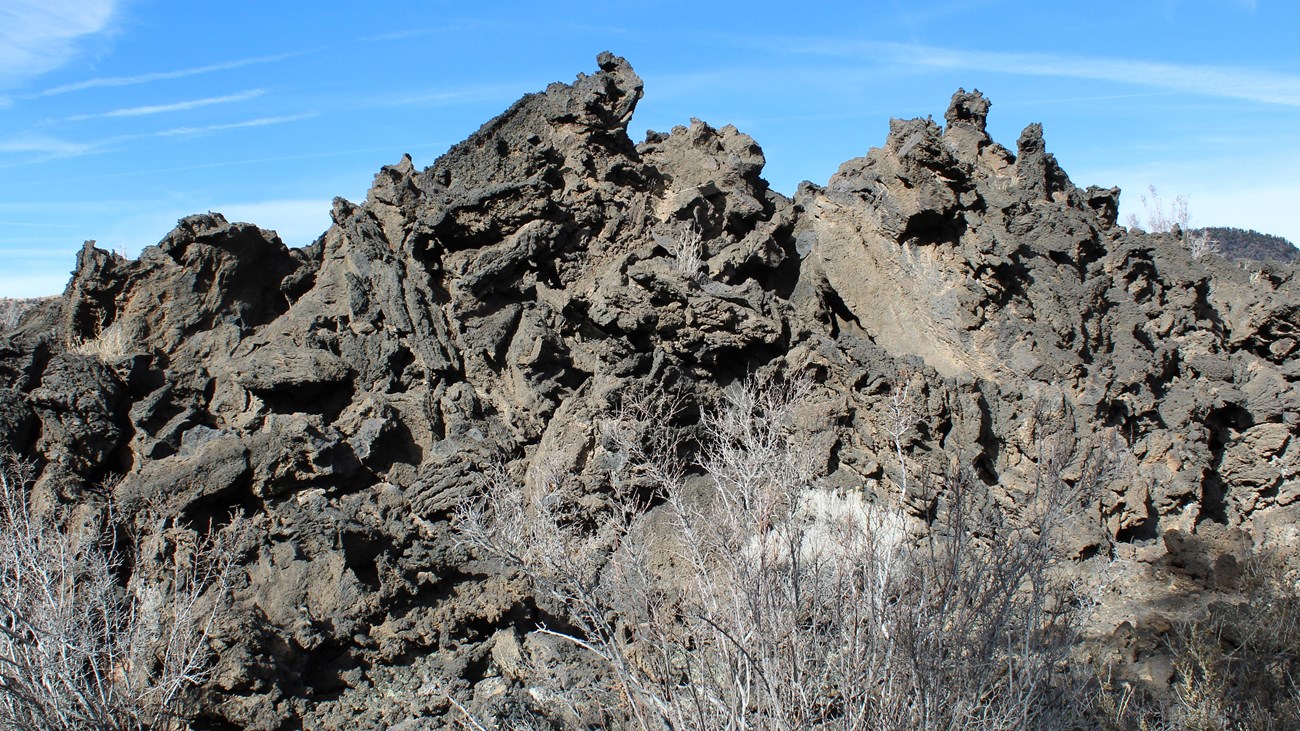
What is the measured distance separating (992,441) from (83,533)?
7966mm

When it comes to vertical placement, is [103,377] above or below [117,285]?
below

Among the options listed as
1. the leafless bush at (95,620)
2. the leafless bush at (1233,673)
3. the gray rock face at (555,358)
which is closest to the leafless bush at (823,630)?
the leafless bush at (1233,673)

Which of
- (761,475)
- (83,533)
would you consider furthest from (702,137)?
(83,533)

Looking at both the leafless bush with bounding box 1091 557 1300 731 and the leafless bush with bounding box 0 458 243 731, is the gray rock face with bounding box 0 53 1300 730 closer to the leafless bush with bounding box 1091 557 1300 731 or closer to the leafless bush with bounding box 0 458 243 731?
the leafless bush with bounding box 0 458 243 731

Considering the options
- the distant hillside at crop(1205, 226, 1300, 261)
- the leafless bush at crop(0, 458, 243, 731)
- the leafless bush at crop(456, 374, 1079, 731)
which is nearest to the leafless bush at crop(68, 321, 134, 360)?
the leafless bush at crop(0, 458, 243, 731)

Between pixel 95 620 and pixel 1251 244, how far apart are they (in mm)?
45591

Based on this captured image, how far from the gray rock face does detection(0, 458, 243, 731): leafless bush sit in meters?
0.30

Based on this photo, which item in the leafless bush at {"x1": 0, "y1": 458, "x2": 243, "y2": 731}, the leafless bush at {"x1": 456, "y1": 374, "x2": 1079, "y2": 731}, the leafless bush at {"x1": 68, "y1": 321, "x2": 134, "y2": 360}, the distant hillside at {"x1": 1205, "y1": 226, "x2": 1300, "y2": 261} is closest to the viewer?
the leafless bush at {"x1": 456, "y1": 374, "x2": 1079, "y2": 731}

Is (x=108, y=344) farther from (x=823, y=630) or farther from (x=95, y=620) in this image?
(x=823, y=630)

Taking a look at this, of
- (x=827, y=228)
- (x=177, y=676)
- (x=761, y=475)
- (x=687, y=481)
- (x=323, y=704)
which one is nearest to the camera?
(x=761, y=475)

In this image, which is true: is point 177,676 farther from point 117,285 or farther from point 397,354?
point 117,285

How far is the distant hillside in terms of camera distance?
123 feet

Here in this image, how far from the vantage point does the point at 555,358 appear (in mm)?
8875

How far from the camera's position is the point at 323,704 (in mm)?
6914
